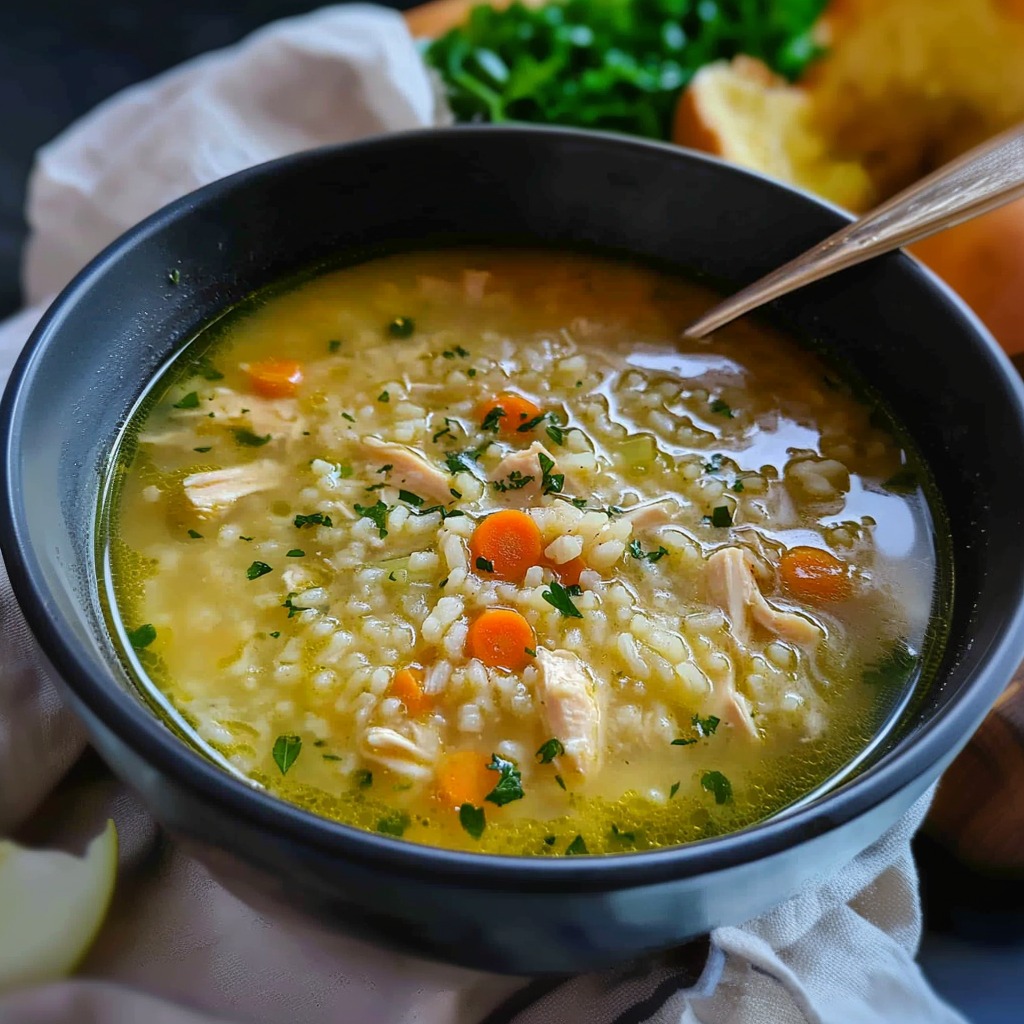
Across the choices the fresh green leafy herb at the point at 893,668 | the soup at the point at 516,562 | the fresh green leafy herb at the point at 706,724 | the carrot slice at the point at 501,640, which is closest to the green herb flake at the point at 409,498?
the soup at the point at 516,562

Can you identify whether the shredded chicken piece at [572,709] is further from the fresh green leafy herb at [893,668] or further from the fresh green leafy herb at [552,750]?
the fresh green leafy herb at [893,668]

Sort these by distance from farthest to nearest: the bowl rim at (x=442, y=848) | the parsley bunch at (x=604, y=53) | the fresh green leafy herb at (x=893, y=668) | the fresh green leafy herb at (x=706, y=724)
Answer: the parsley bunch at (x=604, y=53)
the fresh green leafy herb at (x=893, y=668)
the fresh green leafy herb at (x=706, y=724)
the bowl rim at (x=442, y=848)

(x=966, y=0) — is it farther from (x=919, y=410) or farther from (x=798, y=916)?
(x=798, y=916)

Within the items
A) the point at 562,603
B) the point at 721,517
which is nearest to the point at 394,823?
the point at 562,603

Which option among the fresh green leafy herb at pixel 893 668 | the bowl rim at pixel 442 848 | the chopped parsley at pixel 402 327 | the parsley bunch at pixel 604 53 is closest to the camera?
the bowl rim at pixel 442 848

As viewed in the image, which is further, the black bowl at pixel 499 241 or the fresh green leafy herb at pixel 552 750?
the fresh green leafy herb at pixel 552 750

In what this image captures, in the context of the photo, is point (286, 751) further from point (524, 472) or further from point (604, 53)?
point (604, 53)
